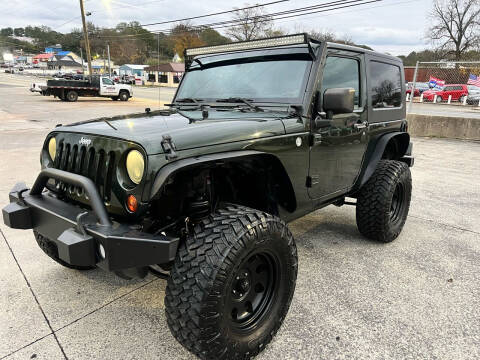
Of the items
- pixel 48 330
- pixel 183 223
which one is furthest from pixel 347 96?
pixel 48 330

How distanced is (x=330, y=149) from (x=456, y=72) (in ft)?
46.9

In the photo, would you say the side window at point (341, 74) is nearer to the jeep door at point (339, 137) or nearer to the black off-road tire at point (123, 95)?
the jeep door at point (339, 137)

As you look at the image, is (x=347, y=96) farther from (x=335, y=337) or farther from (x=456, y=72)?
(x=456, y=72)

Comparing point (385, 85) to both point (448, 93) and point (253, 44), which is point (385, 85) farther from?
point (448, 93)

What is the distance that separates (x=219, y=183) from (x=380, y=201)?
71.5 inches

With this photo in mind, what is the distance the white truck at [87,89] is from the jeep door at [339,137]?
76.8 ft

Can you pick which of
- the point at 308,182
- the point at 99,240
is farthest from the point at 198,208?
the point at 308,182

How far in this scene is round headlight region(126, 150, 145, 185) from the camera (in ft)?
6.30

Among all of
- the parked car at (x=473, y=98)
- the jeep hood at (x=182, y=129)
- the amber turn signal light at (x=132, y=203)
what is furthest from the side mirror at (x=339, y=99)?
the parked car at (x=473, y=98)

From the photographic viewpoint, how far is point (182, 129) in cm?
214

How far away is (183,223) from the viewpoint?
7.50ft

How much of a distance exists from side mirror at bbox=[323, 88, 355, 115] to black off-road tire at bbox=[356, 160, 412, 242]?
1.22 metres

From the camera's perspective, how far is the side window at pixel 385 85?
362cm

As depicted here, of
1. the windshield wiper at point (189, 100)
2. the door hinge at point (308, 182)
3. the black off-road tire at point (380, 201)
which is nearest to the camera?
the door hinge at point (308, 182)
